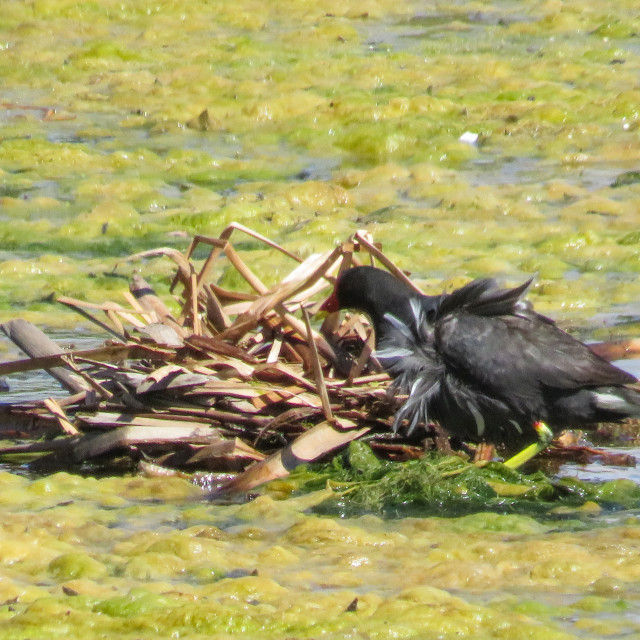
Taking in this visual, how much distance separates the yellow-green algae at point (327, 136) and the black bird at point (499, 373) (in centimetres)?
161

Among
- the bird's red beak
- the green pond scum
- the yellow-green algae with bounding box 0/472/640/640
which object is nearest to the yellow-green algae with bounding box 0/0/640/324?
the green pond scum

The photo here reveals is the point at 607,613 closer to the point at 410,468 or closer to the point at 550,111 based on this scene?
the point at 410,468

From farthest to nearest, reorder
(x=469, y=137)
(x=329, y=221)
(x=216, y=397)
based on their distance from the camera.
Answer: (x=469, y=137), (x=329, y=221), (x=216, y=397)

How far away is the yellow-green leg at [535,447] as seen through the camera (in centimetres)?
456

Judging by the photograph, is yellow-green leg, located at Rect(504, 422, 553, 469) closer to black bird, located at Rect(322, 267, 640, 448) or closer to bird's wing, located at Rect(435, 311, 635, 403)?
black bird, located at Rect(322, 267, 640, 448)

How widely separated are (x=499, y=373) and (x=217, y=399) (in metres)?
1.04

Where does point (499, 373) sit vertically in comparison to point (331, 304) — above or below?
below

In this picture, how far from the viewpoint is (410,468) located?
4.30 meters

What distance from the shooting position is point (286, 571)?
11.3 ft

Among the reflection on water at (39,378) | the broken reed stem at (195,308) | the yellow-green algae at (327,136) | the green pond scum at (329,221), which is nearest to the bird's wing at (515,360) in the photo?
the green pond scum at (329,221)

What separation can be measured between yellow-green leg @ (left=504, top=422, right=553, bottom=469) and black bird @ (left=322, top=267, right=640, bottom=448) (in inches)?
0.7

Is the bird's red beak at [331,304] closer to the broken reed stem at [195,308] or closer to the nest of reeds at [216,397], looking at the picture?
the nest of reeds at [216,397]

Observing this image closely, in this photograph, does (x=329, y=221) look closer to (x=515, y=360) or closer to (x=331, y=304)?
(x=331, y=304)

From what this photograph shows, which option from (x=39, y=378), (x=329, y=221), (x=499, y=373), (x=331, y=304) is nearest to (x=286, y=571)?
(x=499, y=373)
